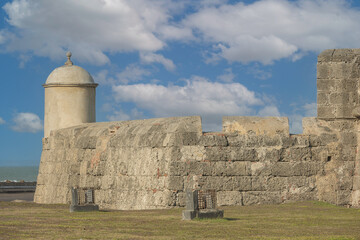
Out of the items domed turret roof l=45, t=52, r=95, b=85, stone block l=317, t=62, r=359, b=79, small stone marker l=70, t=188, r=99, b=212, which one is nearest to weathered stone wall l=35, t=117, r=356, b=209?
stone block l=317, t=62, r=359, b=79

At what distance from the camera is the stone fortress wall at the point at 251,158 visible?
1591 cm

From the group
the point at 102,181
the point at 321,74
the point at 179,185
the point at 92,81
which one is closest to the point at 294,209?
the point at 179,185

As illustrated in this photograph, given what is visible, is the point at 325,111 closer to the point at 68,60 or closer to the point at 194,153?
the point at 194,153

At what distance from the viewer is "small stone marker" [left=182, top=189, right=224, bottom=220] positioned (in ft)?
41.2

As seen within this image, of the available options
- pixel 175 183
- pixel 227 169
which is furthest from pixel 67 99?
pixel 227 169

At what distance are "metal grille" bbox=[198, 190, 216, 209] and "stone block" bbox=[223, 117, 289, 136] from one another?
366 cm

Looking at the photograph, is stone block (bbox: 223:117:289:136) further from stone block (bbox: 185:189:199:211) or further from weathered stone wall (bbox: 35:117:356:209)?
stone block (bbox: 185:189:199:211)

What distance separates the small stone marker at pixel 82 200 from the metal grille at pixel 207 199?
11.0 ft

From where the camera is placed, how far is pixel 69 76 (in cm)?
2200

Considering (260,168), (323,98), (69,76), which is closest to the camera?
(260,168)

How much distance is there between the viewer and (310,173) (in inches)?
639

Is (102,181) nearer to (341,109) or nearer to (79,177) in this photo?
(79,177)

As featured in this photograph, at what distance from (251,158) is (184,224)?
15.5ft

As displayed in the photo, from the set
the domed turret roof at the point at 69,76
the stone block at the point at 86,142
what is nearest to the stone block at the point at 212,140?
the stone block at the point at 86,142
